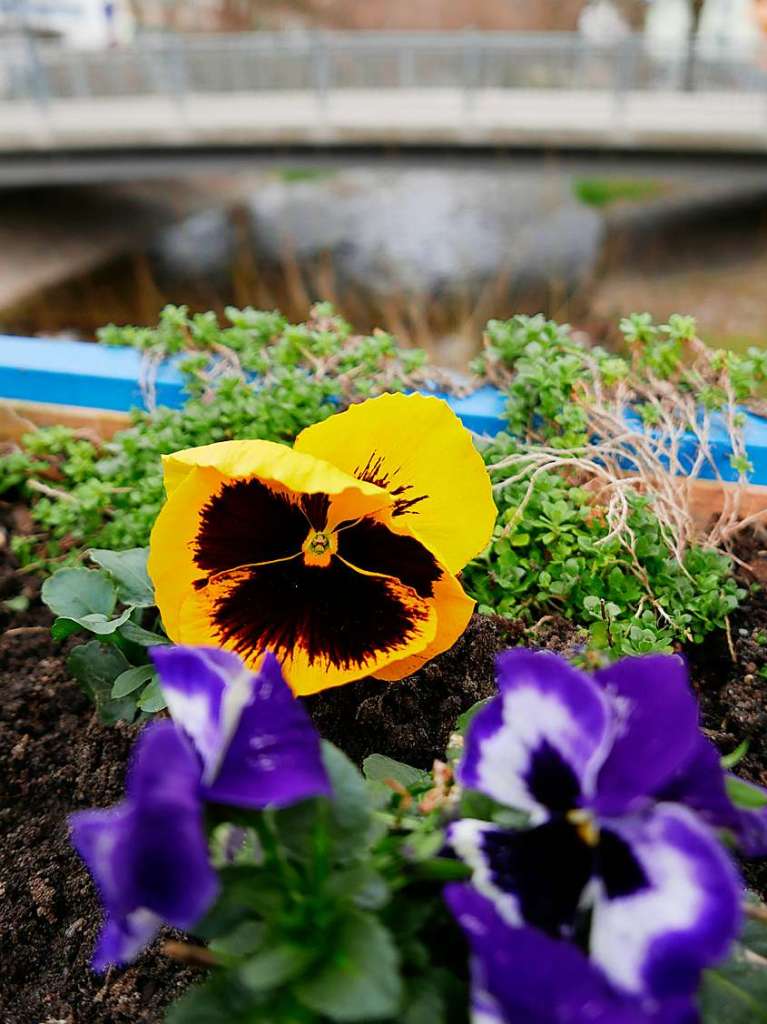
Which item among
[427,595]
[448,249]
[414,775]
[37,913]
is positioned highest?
[427,595]

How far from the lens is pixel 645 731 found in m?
0.56

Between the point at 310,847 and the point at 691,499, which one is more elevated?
the point at 310,847

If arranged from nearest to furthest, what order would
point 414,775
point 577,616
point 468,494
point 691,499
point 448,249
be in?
point 414,775 → point 468,494 → point 577,616 → point 691,499 → point 448,249

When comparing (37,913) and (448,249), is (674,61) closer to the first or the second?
(448,249)

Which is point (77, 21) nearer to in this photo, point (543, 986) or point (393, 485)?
point (393, 485)

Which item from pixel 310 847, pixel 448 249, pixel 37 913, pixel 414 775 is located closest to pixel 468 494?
pixel 414 775

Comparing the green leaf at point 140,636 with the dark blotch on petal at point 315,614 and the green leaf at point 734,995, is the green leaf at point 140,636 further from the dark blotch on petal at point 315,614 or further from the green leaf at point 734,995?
the green leaf at point 734,995

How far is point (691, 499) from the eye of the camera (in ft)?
4.81

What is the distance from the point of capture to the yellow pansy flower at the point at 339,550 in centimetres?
96

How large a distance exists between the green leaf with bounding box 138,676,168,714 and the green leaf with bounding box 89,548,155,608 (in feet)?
0.41

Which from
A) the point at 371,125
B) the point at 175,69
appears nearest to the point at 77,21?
the point at 175,69

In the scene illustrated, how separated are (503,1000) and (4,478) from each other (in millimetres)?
1519

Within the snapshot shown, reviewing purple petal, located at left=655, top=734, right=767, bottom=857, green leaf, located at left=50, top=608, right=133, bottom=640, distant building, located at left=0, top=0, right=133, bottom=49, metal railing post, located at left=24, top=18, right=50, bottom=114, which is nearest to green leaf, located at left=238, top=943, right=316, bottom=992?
purple petal, located at left=655, top=734, right=767, bottom=857

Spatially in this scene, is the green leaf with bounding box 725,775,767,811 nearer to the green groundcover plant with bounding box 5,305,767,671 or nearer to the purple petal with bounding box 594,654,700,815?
the purple petal with bounding box 594,654,700,815
